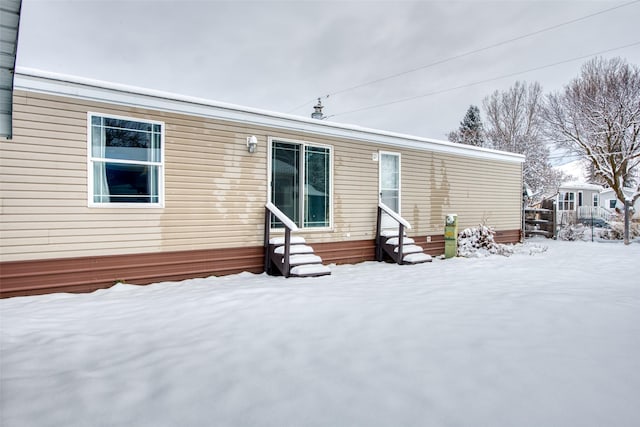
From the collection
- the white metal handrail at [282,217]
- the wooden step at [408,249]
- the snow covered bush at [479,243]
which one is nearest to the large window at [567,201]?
the snow covered bush at [479,243]

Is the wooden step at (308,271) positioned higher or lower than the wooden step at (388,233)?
lower

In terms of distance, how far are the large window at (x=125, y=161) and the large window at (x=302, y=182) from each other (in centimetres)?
190

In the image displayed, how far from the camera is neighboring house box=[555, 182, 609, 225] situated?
64.6ft

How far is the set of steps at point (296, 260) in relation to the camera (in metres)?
5.61

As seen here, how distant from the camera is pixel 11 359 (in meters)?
2.47

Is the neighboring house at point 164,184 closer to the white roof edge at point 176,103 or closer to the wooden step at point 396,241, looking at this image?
the white roof edge at point 176,103

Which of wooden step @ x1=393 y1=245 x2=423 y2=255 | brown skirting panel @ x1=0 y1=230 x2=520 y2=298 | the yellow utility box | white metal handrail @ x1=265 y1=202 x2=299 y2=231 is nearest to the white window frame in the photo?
the yellow utility box

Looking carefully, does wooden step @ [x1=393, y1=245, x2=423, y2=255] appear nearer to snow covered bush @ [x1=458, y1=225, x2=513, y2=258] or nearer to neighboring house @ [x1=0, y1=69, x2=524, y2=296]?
neighboring house @ [x1=0, y1=69, x2=524, y2=296]

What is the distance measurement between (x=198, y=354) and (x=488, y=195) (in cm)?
912

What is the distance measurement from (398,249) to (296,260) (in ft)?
7.80

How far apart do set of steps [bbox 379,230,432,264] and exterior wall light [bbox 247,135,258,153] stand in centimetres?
318

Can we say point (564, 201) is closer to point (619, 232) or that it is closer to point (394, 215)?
point (619, 232)

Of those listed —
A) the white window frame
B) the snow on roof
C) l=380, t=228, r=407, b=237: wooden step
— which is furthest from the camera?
the white window frame

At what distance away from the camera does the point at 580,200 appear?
21984 mm
